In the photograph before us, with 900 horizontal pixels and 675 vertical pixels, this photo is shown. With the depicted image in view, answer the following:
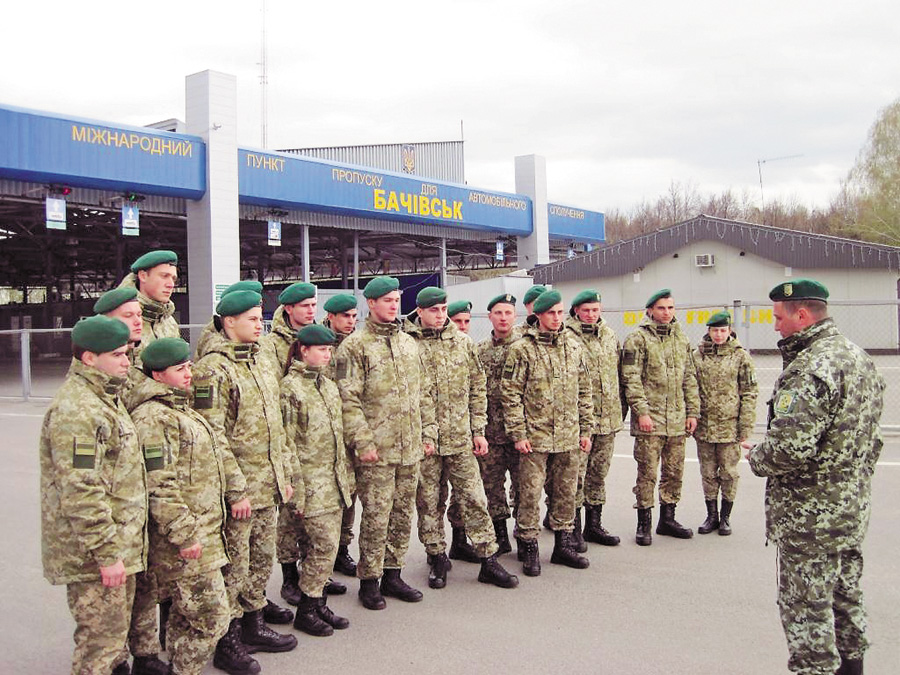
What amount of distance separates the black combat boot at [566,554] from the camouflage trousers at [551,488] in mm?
51

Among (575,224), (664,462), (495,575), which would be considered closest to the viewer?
(495,575)

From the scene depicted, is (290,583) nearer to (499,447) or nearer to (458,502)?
(458,502)

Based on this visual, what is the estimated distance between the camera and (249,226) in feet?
84.4

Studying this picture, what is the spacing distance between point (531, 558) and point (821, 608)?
7.58 feet

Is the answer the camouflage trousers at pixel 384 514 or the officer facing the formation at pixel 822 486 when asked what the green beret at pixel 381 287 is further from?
the officer facing the formation at pixel 822 486

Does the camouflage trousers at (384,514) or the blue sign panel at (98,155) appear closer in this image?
the camouflage trousers at (384,514)

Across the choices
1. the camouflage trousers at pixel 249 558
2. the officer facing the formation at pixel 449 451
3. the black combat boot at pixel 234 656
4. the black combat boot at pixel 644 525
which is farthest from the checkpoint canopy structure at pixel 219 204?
the black combat boot at pixel 644 525

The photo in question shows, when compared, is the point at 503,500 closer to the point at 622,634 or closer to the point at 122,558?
the point at 622,634

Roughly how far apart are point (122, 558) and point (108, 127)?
15.1m

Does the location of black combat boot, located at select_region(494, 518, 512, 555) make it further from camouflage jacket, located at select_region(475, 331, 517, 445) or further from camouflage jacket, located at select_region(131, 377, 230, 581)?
camouflage jacket, located at select_region(131, 377, 230, 581)

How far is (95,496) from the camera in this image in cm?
317

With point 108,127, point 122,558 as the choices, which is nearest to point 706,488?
point 122,558

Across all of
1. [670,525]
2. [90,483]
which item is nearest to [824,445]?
[670,525]

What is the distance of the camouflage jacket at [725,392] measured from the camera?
20.5 ft
